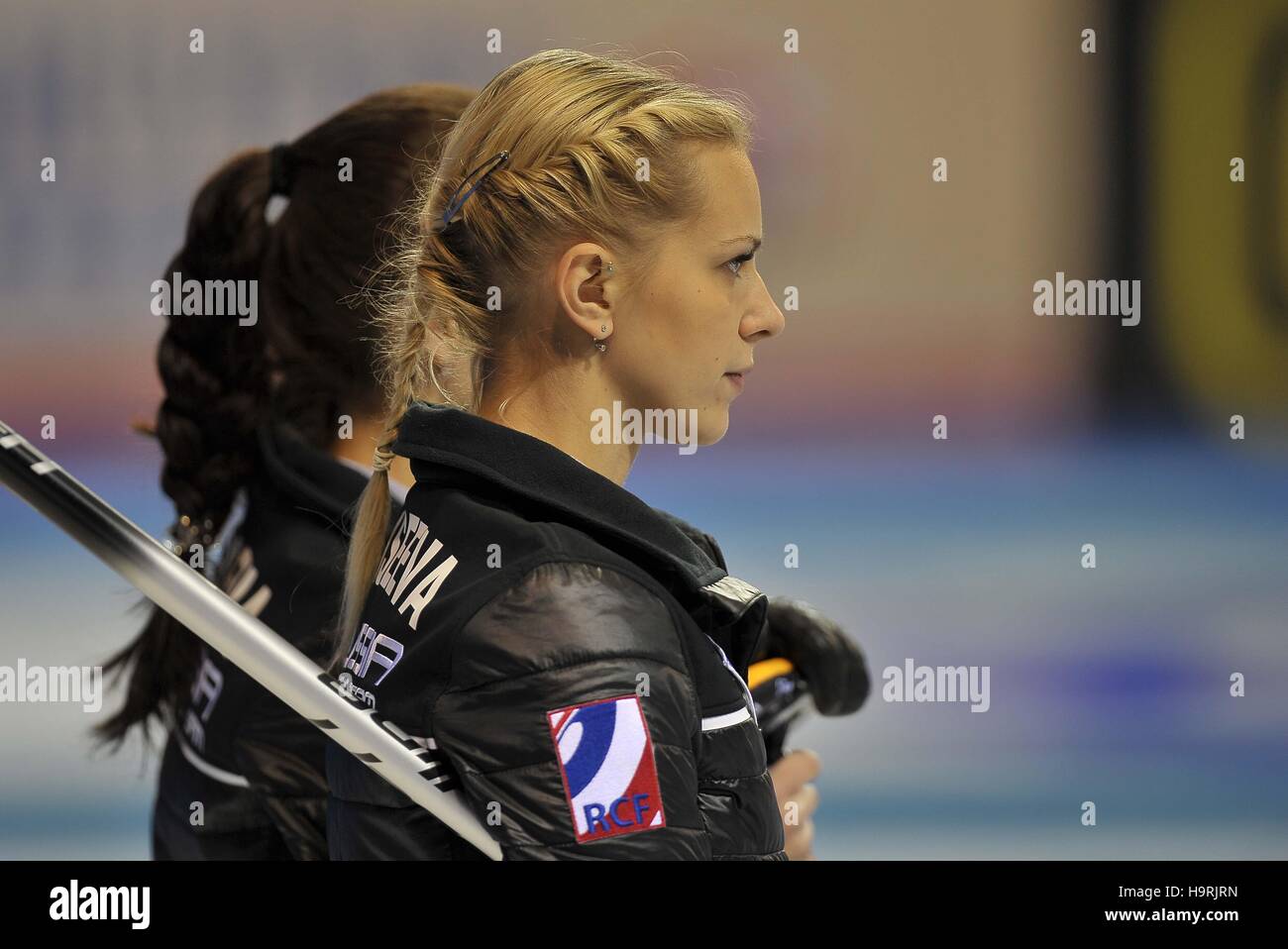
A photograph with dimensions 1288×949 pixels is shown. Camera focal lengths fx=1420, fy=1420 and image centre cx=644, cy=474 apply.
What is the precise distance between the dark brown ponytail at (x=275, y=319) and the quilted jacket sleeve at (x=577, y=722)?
62cm

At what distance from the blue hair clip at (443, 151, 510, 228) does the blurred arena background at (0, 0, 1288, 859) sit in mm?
1327

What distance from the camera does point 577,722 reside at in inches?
29.1

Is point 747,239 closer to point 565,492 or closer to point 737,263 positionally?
point 737,263

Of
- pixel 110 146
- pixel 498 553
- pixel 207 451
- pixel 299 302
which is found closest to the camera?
pixel 498 553

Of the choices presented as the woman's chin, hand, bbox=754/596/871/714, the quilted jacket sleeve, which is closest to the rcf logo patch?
the quilted jacket sleeve

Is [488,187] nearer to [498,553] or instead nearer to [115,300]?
[498,553]

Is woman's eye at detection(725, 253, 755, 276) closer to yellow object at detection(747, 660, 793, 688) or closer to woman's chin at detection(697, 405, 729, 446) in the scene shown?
woman's chin at detection(697, 405, 729, 446)

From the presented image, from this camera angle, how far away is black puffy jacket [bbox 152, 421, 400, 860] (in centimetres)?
127

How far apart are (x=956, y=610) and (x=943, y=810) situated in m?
0.32

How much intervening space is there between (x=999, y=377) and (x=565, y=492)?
5.32 ft

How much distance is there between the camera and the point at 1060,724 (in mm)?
2275

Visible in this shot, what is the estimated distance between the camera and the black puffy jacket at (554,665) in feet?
2.43

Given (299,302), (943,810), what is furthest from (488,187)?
(943,810)

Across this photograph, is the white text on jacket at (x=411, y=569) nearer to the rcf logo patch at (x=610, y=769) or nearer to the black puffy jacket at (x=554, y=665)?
the black puffy jacket at (x=554, y=665)
